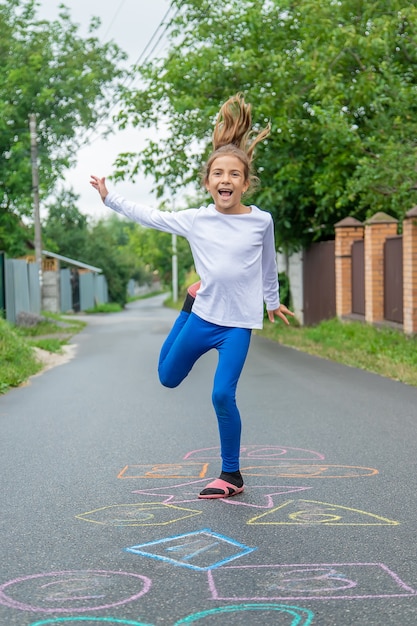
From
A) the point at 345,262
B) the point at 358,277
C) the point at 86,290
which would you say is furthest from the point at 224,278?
the point at 86,290

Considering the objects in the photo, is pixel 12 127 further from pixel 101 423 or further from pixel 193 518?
pixel 193 518

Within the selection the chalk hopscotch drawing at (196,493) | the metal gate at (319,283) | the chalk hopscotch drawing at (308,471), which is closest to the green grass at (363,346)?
the metal gate at (319,283)

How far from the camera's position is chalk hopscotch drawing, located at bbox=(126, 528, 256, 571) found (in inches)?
157

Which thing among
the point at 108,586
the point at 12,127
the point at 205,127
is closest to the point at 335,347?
the point at 205,127

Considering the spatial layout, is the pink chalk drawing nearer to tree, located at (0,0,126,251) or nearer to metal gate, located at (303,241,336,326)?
metal gate, located at (303,241,336,326)

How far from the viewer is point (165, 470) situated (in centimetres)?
608

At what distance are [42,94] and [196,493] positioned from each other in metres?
29.7

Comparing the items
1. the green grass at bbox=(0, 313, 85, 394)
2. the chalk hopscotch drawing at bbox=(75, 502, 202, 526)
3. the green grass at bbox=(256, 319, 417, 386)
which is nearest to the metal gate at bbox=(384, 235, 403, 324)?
the green grass at bbox=(256, 319, 417, 386)

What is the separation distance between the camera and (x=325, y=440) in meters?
7.18

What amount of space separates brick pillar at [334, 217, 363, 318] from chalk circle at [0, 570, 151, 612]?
17.0 m

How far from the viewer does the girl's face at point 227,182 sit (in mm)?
5309

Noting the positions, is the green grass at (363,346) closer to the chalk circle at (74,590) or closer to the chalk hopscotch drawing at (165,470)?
the chalk hopscotch drawing at (165,470)

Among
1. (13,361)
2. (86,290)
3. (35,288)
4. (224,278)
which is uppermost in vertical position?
(224,278)

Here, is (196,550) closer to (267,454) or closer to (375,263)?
(267,454)
